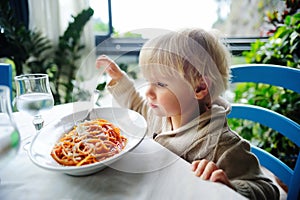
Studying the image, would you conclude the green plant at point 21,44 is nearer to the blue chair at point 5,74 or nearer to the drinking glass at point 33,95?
the blue chair at point 5,74

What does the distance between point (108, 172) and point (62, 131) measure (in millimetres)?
173

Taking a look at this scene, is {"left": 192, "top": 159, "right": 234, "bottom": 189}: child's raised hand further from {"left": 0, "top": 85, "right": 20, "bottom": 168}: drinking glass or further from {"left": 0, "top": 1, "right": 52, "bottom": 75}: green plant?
{"left": 0, "top": 1, "right": 52, "bottom": 75}: green plant

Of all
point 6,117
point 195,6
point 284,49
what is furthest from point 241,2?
point 6,117

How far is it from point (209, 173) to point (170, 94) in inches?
8.6

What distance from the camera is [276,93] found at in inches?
53.8

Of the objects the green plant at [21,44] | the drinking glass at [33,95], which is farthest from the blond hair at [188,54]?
the green plant at [21,44]

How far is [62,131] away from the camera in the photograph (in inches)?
23.5

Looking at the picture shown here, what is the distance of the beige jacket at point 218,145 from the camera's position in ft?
1.77

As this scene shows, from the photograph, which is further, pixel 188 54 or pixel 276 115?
pixel 276 115

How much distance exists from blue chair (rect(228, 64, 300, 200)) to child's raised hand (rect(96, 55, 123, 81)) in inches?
15.8

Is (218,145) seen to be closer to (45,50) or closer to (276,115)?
(276,115)

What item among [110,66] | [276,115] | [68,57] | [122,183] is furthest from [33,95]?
[68,57]

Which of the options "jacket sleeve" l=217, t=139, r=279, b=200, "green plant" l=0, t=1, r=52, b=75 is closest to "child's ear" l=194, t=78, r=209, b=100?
"jacket sleeve" l=217, t=139, r=279, b=200

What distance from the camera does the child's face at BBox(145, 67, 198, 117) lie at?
0.60 meters
